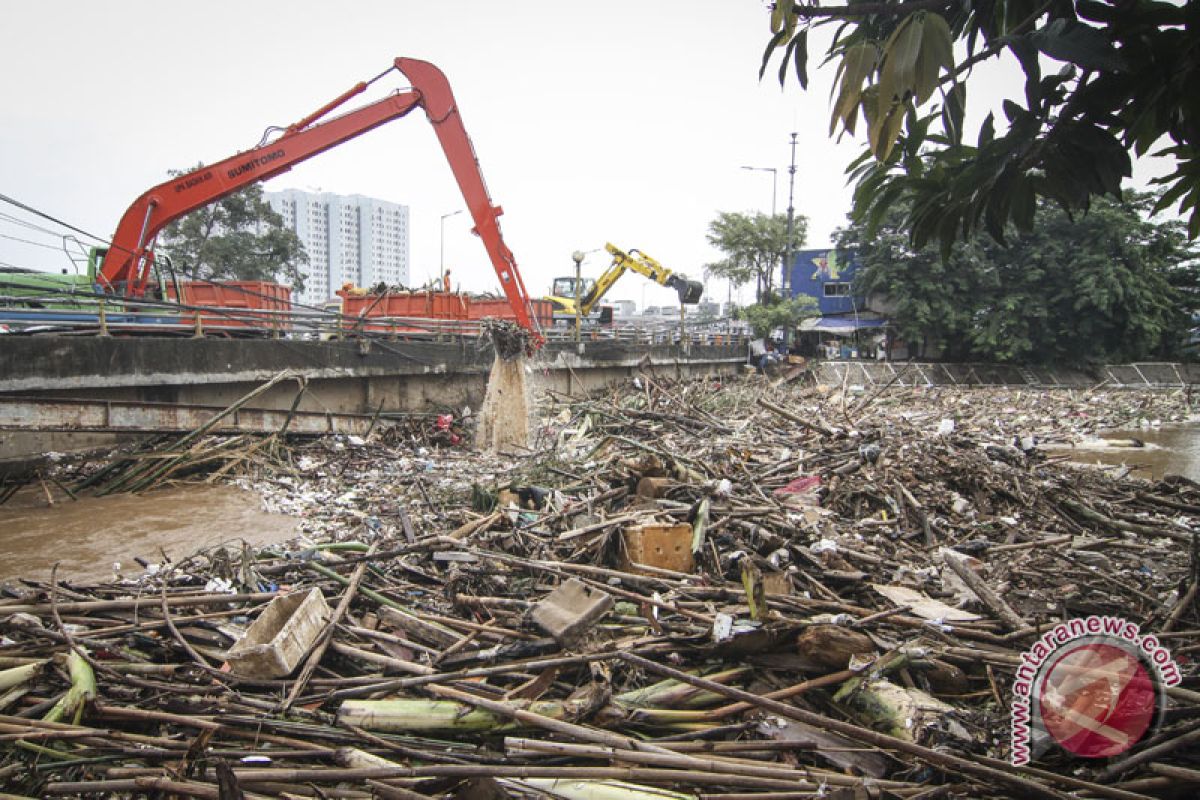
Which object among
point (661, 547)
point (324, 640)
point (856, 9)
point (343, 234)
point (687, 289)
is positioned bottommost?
point (324, 640)

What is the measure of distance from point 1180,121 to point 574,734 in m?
3.17

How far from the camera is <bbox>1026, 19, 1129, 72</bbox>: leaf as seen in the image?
156cm

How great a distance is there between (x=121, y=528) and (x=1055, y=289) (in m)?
34.3

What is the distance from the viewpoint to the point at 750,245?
3412cm

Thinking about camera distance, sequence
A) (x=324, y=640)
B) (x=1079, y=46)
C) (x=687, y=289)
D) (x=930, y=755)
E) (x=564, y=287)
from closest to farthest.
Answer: (x=1079, y=46)
(x=930, y=755)
(x=324, y=640)
(x=687, y=289)
(x=564, y=287)

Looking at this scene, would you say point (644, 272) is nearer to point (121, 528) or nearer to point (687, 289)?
point (687, 289)

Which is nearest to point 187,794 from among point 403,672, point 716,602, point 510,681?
point 403,672

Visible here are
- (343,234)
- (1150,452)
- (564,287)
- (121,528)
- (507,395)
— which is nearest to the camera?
(121,528)

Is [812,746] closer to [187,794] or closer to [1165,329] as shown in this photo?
[187,794]

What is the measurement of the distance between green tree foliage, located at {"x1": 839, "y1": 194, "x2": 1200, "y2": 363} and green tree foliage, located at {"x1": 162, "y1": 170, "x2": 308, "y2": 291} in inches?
1059

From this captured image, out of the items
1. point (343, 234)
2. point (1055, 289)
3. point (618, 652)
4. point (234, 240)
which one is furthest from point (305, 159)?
point (343, 234)

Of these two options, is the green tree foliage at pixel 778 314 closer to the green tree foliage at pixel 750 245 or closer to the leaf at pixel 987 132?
the green tree foliage at pixel 750 245

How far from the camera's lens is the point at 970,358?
30.2 meters

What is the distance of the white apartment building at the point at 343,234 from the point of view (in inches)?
2375
